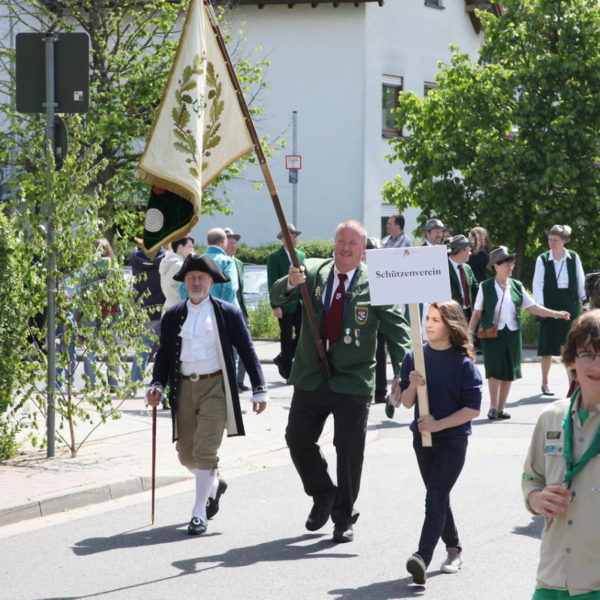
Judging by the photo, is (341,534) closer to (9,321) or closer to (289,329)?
(9,321)

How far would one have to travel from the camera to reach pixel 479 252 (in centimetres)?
1748

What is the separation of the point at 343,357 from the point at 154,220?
146 centimetres

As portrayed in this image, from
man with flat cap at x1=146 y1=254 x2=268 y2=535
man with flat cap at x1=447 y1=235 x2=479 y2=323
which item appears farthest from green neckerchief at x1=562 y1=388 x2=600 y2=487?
man with flat cap at x1=447 y1=235 x2=479 y2=323

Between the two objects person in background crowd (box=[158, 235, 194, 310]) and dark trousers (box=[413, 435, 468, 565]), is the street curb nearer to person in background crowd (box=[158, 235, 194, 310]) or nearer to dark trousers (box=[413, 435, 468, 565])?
dark trousers (box=[413, 435, 468, 565])

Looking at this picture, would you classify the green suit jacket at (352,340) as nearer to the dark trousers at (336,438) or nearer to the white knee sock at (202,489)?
the dark trousers at (336,438)

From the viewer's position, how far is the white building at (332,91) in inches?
1303

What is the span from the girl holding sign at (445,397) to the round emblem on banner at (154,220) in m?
1.88

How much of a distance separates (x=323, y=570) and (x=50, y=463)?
3.47 metres

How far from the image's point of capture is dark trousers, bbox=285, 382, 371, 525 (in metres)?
7.38

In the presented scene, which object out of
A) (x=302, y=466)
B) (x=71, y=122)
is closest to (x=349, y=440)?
(x=302, y=466)

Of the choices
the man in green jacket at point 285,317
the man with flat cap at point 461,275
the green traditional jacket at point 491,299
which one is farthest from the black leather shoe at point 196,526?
the man with flat cap at point 461,275

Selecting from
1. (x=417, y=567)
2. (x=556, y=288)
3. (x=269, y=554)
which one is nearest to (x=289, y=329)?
(x=556, y=288)

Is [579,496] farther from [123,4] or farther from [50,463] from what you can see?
[123,4]

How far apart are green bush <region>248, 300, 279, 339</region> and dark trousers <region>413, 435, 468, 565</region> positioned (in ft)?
48.4
